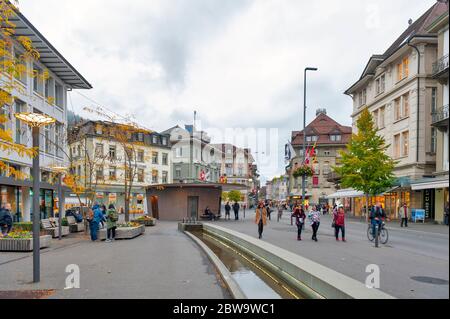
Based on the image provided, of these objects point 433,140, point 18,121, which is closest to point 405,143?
point 433,140

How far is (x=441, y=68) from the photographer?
9.07ft

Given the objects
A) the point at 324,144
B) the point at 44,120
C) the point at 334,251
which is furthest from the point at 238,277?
the point at 324,144

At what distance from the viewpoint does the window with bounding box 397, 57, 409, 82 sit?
3785mm

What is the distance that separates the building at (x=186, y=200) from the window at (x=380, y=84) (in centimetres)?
3286

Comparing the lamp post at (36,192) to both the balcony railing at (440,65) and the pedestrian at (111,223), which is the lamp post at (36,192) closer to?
the balcony railing at (440,65)

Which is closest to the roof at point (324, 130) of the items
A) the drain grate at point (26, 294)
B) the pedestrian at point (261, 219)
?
the pedestrian at point (261, 219)

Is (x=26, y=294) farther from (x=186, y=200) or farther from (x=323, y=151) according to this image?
(x=323, y=151)

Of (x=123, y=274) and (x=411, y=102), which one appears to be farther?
(x=123, y=274)

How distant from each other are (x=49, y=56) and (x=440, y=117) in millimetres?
30632

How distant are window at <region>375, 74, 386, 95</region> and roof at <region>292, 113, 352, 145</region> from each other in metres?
84.4

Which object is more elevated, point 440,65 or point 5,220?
point 440,65

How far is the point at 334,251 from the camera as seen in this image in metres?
13.2

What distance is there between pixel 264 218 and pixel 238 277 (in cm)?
891

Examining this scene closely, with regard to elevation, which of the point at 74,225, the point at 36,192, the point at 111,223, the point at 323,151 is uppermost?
the point at 323,151
